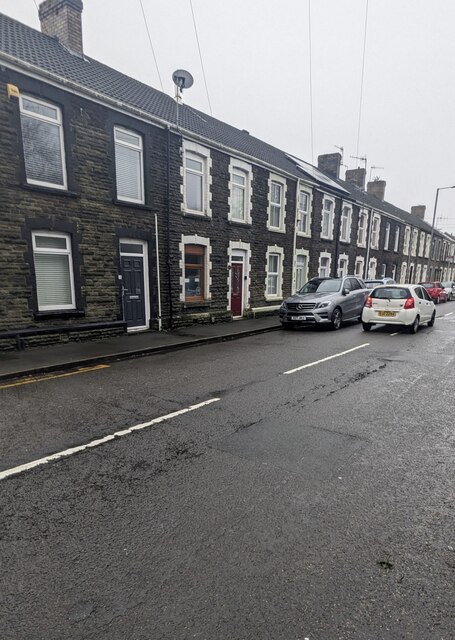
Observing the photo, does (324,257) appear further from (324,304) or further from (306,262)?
(324,304)

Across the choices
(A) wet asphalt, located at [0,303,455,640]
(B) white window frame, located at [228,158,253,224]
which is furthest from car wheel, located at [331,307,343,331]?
(A) wet asphalt, located at [0,303,455,640]

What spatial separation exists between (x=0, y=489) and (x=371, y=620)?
3.10 meters

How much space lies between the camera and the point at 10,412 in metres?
5.10

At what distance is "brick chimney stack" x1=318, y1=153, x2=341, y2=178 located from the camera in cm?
2736

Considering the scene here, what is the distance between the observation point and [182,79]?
13.6 meters

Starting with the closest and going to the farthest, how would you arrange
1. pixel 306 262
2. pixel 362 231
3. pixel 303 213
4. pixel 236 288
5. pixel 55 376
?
pixel 55 376, pixel 236 288, pixel 303 213, pixel 306 262, pixel 362 231

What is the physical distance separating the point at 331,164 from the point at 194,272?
19.4 m

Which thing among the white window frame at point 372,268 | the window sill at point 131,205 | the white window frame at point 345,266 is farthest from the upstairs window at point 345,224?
the window sill at point 131,205

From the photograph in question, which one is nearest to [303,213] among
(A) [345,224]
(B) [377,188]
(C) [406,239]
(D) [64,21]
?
(A) [345,224]

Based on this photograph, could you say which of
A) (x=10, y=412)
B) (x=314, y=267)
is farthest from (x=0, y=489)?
(x=314, y=267)

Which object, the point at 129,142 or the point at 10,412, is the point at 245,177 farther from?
the point at 10,412

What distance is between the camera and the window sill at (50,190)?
8.94 meters

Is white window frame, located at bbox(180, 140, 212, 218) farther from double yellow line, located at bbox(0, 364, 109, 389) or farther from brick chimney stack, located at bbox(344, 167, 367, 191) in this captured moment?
brick chimney stack, located at bbox(344, 167, 367, 191)

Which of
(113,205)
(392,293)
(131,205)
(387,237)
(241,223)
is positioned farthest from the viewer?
(387,237)
